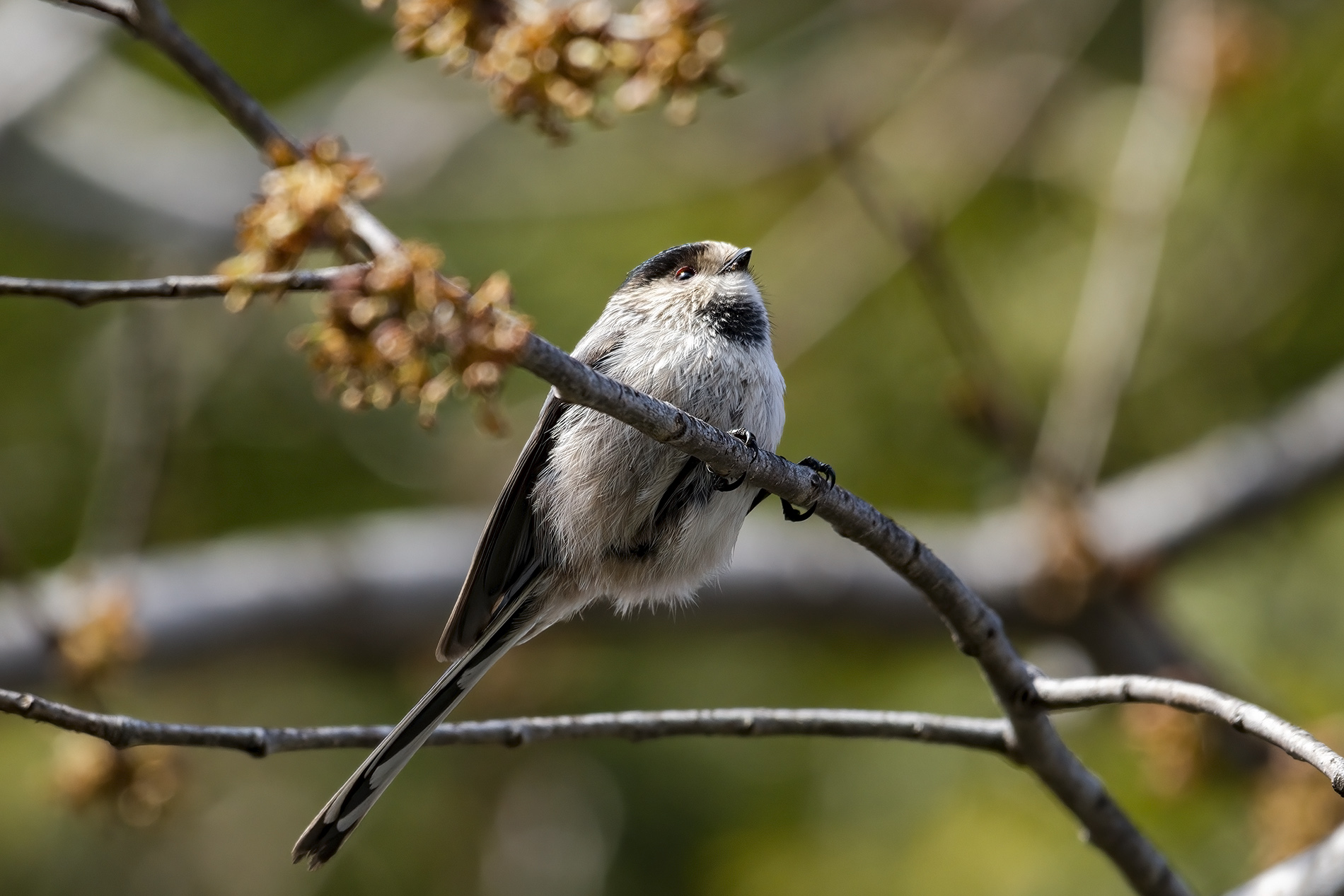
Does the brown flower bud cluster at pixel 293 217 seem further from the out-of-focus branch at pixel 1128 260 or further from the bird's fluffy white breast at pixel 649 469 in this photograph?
the out-of-focus branch at pixel 1128 260

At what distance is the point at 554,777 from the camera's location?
6.65m

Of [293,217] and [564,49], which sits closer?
[293,217]

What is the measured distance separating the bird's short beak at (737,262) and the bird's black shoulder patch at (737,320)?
13cm

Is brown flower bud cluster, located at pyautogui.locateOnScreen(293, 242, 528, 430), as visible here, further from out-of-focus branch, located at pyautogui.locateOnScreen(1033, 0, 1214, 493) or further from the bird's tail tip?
out-of-focus branch, located at pyautogui.locateOnScreen(1033, 0, 1214, 493)

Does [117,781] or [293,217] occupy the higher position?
[293,217]

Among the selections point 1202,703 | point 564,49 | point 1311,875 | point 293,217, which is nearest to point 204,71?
point 564,49

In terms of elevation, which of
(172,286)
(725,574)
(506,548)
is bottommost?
(725,574)

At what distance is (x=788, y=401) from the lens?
6.24 metres

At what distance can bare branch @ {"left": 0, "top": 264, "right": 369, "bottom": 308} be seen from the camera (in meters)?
1.70

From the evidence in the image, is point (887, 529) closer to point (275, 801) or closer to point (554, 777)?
point (554, 777)

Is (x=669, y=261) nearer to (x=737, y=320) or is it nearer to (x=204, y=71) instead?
(x=737, y=320)

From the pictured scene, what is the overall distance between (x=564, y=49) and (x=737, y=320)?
1264 millimetres

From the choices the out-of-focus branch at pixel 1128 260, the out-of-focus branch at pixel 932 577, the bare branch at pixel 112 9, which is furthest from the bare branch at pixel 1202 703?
the out-of-focus branch at pixel 1128 260

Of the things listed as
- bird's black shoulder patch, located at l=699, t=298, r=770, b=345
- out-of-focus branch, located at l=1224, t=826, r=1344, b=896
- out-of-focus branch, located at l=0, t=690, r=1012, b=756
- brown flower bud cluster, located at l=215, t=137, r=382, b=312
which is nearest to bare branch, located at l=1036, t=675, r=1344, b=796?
out-of-focus branch, located at l=0, t=690, r=1012, b=756
